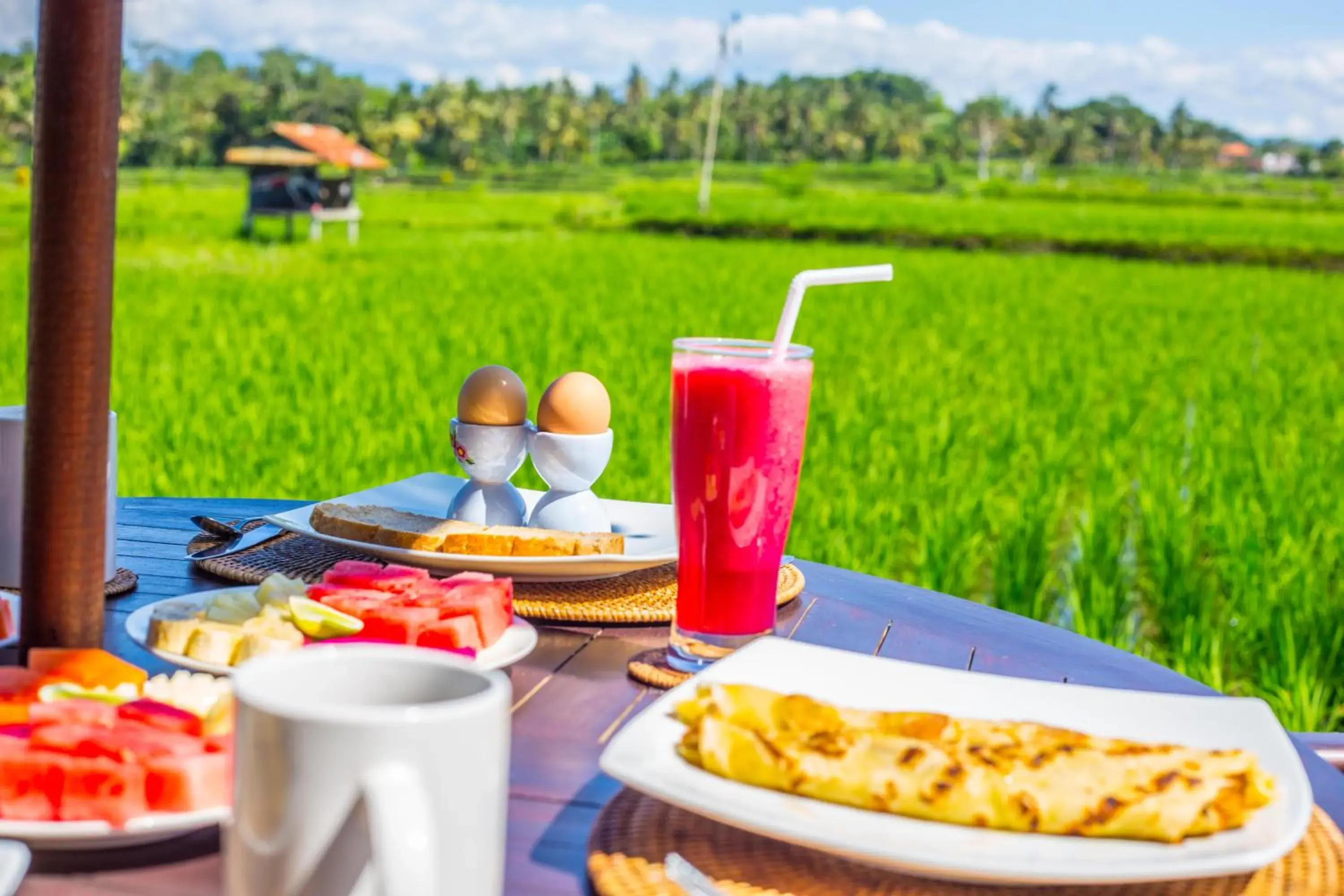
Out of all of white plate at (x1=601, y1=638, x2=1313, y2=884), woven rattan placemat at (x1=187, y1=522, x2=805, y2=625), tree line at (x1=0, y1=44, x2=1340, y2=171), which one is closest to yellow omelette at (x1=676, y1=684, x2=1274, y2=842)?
white plate at (x1=601, y1=638, x2=1313, y2=884)

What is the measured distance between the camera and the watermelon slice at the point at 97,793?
0.63 meters

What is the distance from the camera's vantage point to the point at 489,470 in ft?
4.33

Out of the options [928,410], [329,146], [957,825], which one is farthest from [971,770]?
[329,146]

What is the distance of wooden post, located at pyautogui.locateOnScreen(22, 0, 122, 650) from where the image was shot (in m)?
0.74

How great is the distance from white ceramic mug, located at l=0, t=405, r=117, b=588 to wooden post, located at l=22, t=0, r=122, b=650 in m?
0.29

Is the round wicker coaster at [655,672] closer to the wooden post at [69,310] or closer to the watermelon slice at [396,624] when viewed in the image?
the watermelon slice at [396,624]

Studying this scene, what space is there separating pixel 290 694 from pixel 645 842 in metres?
0.22

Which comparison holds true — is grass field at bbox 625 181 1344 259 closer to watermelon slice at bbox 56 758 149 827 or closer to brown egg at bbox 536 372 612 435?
brown egg at bbox 536 372 612 435

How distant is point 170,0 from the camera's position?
14350 cm

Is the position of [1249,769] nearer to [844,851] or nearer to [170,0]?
[844,851]

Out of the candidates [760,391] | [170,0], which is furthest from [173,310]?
[170,0]

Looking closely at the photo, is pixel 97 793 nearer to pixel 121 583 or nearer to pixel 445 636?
pixel 445 636

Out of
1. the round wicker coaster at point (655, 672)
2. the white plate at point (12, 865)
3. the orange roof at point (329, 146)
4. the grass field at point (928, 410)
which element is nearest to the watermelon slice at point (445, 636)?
the round wicker coaster at point (655, 672)

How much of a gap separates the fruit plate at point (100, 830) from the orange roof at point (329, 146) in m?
26.5
